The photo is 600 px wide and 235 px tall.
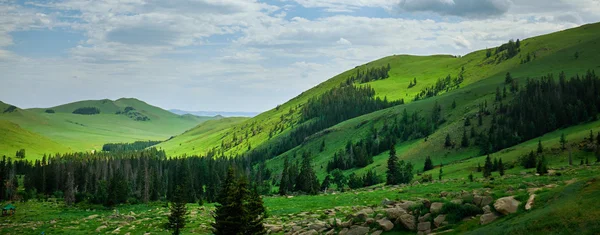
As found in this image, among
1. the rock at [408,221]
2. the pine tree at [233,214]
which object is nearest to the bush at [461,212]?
the rock at [408,221]

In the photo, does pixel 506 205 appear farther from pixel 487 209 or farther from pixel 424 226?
pixel 424 226

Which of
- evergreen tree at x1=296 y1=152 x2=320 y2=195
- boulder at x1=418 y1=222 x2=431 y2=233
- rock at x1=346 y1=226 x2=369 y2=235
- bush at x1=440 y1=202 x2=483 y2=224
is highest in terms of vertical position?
bush at x1=440 y1=202 x2=483 y2=224

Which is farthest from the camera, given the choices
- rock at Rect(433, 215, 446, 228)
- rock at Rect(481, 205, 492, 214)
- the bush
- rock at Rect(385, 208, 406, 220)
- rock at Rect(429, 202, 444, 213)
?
rock at Rect(385, 208, 406, 220)

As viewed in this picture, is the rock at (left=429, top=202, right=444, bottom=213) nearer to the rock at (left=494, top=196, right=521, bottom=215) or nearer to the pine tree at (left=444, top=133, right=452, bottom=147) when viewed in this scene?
the rock at (left=494, top=196, right=521, bottom=215)

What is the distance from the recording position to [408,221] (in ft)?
92.8

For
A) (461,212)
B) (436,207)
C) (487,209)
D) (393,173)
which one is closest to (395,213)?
(436,207)

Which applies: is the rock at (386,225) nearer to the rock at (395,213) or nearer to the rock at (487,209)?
the rock at (395,213)

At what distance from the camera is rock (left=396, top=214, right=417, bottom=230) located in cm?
2802

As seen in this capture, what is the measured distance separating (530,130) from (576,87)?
32917 millimetres

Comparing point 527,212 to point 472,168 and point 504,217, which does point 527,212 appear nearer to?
point 504,217

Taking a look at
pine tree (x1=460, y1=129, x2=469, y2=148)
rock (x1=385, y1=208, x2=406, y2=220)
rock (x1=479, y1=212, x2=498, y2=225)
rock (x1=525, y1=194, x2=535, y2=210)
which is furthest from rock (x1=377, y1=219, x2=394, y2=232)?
pine tree (x1=460, y1=129, x2=469, y2=148)

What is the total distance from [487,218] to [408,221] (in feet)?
16.8

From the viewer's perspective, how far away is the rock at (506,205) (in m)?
25.2

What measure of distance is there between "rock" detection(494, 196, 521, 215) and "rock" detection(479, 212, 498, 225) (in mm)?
511
